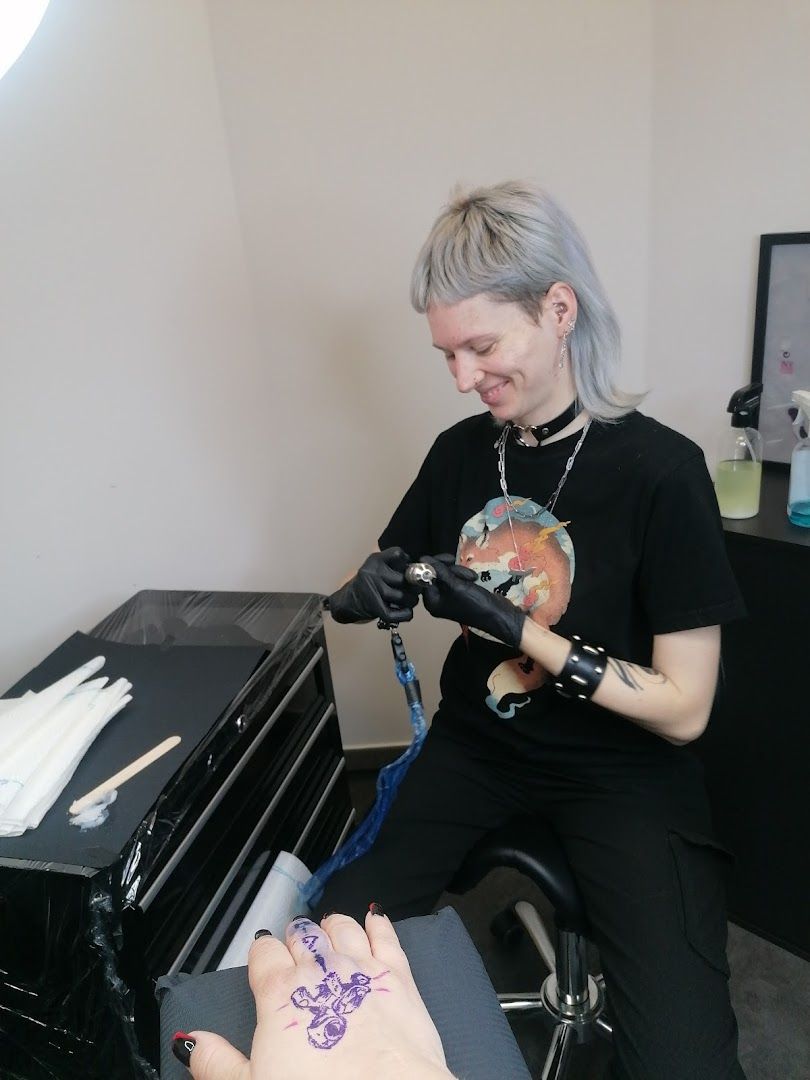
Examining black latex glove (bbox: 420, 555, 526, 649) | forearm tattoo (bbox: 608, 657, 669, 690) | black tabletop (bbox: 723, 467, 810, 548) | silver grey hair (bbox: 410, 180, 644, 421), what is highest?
silver grey hair (bbox: 410, 180, 644, 421)

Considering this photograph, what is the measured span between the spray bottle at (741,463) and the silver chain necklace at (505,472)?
1.03 feet

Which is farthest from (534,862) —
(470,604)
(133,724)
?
(133,724)

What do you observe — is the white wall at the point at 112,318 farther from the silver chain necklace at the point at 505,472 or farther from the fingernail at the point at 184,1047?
the fingernail at the point at 184,1047

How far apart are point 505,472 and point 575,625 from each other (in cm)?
27

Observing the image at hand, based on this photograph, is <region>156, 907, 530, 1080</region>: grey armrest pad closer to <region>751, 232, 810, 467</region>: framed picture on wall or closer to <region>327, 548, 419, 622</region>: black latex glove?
<region>327, 548, 419, 622</region>: black latex glove

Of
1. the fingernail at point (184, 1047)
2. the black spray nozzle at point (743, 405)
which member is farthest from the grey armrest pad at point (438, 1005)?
the black spray nozzle at point (743, 405)

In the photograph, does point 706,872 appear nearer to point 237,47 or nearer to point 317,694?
point 317,694

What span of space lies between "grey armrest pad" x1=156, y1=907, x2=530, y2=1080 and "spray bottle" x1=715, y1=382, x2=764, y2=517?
0.86m

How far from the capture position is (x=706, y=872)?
1.01 metres

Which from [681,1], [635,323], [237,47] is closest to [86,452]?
[237,47]

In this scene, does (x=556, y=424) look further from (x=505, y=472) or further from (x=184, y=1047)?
(x=184, y=1047)

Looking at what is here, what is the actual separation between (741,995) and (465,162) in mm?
1756

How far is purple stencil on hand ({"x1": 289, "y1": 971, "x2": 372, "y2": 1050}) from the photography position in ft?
1.90

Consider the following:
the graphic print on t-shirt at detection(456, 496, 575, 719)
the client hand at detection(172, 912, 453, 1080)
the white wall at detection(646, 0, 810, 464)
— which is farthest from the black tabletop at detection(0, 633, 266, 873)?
the white wall at detection(646, 0, 810, 464)
